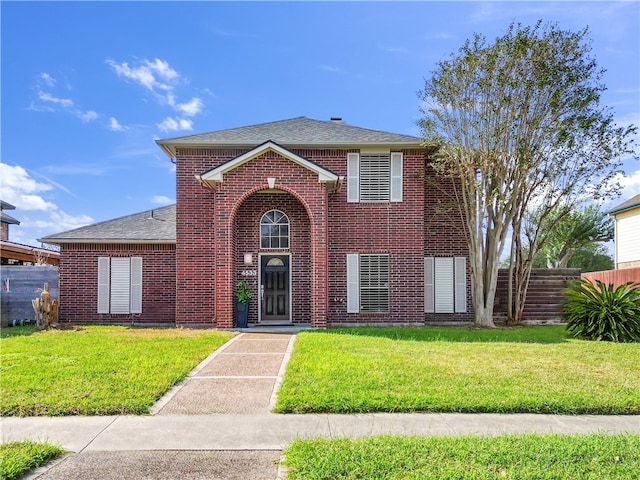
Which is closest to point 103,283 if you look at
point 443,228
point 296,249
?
point 296,249

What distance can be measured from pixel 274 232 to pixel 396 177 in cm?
419

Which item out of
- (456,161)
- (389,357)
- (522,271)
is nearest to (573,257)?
(522,271)

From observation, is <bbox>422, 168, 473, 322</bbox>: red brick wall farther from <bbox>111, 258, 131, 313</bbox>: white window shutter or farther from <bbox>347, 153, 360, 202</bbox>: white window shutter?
<bbox>111, 258, 131, 313</bbox>: white window shutter

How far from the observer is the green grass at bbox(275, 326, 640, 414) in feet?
18.2

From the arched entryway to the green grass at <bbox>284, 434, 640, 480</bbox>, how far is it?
9840 millimetres

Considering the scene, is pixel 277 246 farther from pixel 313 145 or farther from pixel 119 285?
pixel 119 285

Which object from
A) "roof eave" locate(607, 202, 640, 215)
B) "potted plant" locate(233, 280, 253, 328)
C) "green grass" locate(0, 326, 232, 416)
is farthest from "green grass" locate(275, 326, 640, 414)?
"roof eave" locate(607, 202, 640, 215)

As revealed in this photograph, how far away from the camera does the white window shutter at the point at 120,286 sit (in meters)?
15.1

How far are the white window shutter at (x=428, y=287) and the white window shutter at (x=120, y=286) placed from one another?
31.6 feet

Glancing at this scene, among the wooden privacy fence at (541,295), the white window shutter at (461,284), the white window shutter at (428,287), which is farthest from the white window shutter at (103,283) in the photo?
the wooden privacy fence at (541,295)

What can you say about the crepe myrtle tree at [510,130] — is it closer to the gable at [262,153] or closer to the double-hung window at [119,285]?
the gable at [262,153]

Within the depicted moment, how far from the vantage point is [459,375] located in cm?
699

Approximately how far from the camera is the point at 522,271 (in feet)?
Result: 49.0

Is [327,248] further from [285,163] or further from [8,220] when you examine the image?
[8,220]
